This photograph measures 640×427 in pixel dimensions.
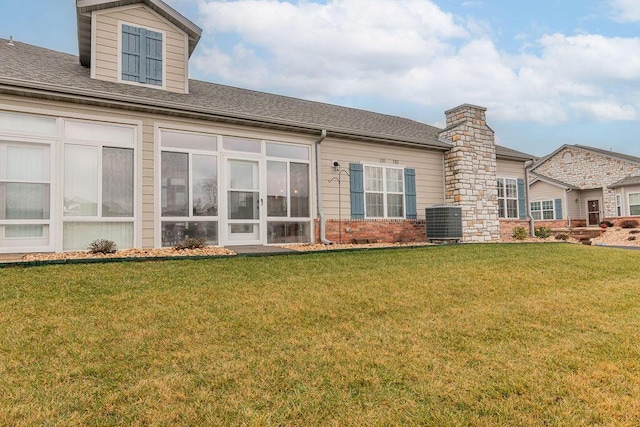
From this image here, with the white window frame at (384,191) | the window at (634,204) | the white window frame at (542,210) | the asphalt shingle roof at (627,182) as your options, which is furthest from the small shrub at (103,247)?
the window at (634,204)

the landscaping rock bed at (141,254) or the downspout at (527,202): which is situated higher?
the downspout at (527,202)

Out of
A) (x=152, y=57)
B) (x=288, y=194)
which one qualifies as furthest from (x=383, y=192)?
(x=152, y=57)

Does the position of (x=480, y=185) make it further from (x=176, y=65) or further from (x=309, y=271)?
(x=176, y=65)

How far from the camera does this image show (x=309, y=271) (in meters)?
5.84

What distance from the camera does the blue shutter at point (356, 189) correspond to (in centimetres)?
1033

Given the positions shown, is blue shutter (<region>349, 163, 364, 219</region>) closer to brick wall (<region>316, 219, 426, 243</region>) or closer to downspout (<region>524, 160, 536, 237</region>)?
brick wall (<region>316, 219, 426, 243</region>)

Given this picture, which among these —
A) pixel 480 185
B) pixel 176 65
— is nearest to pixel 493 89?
Result: pixel 480 185

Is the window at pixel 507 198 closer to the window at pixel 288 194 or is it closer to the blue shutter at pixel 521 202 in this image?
the blue shutter at pixel 521 202

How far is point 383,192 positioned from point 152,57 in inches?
276

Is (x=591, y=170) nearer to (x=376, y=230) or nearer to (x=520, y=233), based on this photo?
(x=520, y=233)

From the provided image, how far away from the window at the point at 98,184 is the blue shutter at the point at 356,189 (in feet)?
18.0

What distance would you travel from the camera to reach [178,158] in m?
8.25

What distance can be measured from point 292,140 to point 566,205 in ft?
65.9

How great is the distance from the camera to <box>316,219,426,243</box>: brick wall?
393 inches
